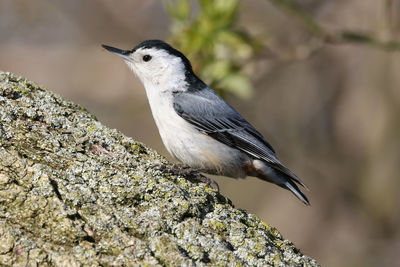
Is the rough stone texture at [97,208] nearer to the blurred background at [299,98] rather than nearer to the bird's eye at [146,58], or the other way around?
the bird's eye at [146,58]

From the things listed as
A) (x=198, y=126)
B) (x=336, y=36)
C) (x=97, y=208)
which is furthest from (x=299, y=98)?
(x=97, y=208)

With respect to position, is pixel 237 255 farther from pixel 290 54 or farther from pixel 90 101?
pixel 90 101

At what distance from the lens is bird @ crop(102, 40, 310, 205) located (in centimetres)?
294

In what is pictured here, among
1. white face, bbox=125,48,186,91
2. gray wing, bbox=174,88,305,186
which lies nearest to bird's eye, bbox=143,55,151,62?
white face, bbox=125,48,186,91

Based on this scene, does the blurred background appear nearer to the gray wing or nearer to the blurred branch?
the blurred branch

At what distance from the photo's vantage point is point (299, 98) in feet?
17.7

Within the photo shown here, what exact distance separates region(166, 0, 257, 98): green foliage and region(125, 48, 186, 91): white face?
0.34 ft

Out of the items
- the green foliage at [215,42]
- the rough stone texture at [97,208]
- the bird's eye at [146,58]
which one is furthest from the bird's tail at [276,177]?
the rough stone texture at [97,208]

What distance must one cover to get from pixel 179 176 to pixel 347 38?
2102mm

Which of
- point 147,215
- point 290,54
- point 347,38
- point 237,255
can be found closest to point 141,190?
point 147,215

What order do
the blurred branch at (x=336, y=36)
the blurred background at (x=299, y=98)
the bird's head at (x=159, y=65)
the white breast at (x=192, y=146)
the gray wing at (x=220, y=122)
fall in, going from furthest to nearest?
the blurred background at (x=299, y=98) → the blurred branch at (x=336, y=36) → the bird's head at (x=159, y=65) → the gray wing at (x=220, y=122) → the white breast at (x=192, y=146)

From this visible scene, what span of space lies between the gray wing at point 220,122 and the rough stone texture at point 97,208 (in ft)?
3.18

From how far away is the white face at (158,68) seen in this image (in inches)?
128

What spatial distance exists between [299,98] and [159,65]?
2.38 meters
